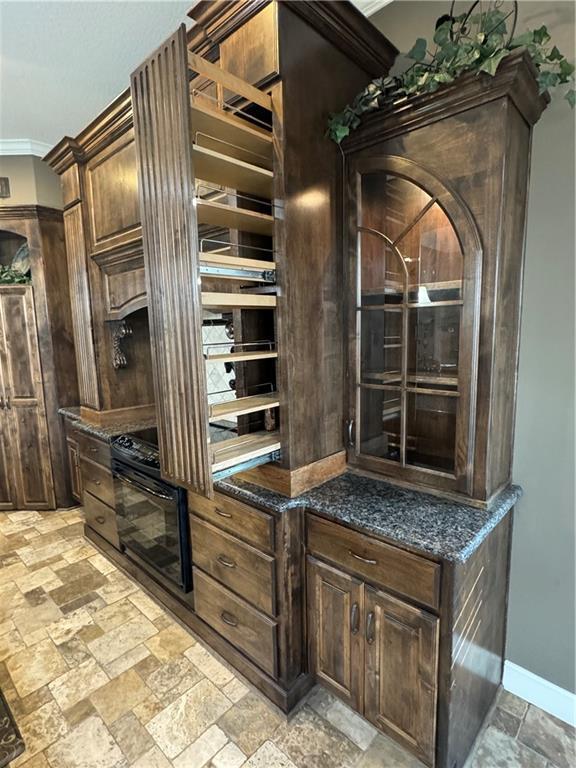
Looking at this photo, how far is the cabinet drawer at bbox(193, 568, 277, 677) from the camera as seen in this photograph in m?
1.72

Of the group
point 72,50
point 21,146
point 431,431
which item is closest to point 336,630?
point 431,431

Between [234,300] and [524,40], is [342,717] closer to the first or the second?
[234,300]

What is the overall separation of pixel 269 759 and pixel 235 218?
82.1 inches

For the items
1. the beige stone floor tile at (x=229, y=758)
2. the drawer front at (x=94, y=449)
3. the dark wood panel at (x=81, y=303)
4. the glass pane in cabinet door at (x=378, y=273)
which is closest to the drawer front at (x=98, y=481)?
the drawer front at (x=94, y=449)

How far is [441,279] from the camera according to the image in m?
1.55

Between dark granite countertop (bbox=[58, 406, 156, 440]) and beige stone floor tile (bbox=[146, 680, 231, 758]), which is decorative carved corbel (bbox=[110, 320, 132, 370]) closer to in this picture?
dark granite countertop (bbox=[58, 406, 156, 440])

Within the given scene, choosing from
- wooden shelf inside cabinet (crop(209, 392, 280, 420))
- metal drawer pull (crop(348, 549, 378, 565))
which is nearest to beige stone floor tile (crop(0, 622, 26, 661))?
wooden shelf inside cabinet (crop(209, 392, 280, 420))

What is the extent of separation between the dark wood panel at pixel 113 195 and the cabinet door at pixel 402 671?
2.27 meters

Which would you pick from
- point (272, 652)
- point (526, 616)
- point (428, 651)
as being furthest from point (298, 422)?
point (526, 616)

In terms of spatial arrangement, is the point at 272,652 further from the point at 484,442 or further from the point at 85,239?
the point at 85,239

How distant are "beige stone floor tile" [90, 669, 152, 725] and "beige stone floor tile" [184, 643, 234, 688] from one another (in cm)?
24

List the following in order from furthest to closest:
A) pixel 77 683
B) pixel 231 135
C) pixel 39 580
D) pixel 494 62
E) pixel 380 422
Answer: pixel 39 580 < pixel 77 683 < pixel 380 422 < pixel 231 135 < pixel 494 62

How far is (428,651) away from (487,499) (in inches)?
21.9

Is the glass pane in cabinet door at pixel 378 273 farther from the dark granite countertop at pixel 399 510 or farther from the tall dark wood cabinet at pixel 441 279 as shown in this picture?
the dark granite countertop at pixel 399 510
